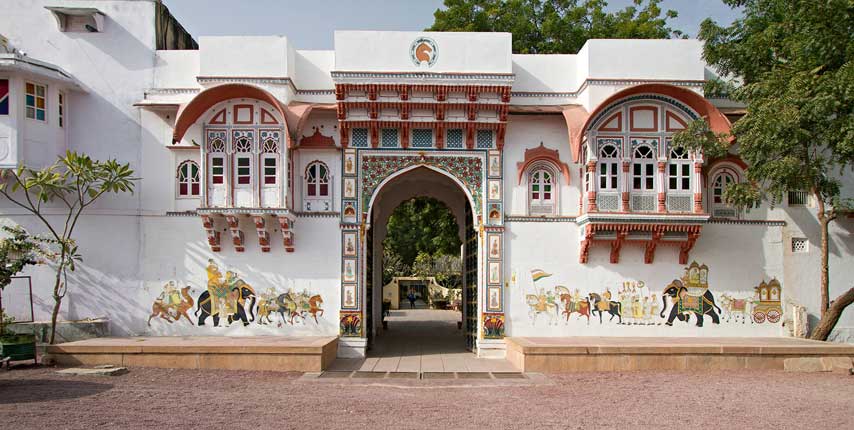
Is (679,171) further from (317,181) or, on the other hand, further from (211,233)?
(211,233)

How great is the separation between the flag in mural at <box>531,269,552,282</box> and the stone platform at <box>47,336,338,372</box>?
4.99 meters

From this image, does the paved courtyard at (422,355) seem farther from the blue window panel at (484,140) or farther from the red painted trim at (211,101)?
the red painted trim at (211,101)

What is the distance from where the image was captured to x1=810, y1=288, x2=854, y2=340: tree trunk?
15250mm

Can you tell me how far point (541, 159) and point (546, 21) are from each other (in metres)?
10.5

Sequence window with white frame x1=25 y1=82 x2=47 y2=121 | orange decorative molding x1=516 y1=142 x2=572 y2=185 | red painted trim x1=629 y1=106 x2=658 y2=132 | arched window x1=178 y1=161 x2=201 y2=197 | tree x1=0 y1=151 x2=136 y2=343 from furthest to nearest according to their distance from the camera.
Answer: orange decorative molding x1=516 y1=142 x2=572 y2=185, arched window x1=178 y1=161 x2=201 y2=197, red painted trim x1=629 y1=106 x2=658 y2=132, window with white frame x1=25 y1=82 x2=47 y2=121, tree x1=0 y1=151 x2=136 y2=343

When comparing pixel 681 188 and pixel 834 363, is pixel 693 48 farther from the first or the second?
pixel 834 363

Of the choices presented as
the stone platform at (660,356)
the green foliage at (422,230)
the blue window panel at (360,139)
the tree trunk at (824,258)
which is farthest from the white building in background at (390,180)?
the green foliage at (422,230)

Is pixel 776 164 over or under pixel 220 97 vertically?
under

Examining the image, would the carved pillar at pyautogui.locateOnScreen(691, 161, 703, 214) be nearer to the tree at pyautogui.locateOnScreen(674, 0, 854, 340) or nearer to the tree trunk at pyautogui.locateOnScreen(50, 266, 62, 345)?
the tree at pyautogui.locateOnScreen(674, 0, 854, 340)

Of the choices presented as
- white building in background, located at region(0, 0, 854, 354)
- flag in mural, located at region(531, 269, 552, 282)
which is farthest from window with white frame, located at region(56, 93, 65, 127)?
flag in mural, located at region(531, 269, 552, 282)

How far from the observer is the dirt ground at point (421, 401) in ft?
31.8

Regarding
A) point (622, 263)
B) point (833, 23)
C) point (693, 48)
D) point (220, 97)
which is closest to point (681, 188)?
point (622, 263)

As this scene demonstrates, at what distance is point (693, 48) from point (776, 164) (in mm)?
3407

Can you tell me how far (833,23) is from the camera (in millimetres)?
13930
